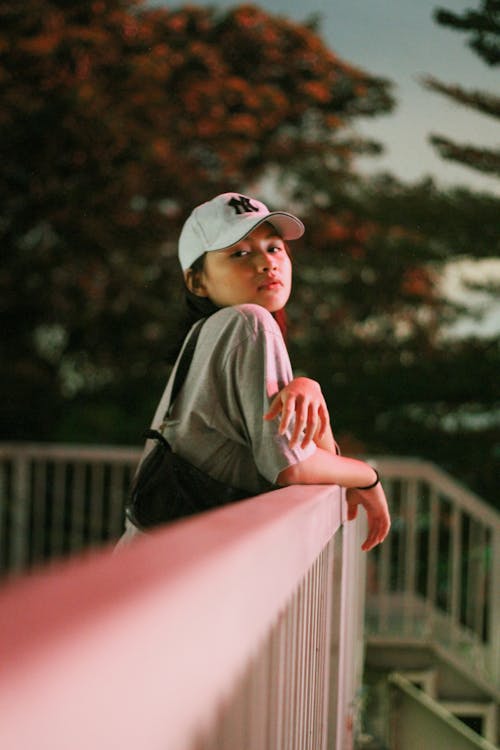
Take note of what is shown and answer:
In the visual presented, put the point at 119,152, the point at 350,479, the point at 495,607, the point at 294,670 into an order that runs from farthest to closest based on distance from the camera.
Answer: the point at 119,152 → the point at 495,607 → the point at 350,479 → the point at 294,670

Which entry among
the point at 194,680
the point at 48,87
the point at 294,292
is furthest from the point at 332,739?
the point at 48,87

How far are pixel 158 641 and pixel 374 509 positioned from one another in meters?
1.41

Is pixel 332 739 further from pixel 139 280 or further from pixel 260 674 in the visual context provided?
pixel 139 280

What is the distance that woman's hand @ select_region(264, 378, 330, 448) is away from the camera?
132 centimetres

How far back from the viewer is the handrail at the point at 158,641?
252 millimetres

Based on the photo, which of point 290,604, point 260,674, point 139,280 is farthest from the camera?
point 139,280

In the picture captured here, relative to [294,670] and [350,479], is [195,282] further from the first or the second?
[294,670]

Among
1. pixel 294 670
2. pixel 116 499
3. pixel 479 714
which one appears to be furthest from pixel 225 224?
pixel 116 499

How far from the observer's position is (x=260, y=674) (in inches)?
27.1

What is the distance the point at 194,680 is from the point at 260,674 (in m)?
0.30

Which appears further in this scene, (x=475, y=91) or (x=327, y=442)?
(x=475, y=91)

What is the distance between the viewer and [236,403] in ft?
4.65

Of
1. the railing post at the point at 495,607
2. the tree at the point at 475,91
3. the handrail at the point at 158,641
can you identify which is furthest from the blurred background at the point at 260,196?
the handrail at the point at 158,641

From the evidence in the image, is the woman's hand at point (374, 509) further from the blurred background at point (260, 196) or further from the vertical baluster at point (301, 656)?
the blurred background at point (260, 196)
